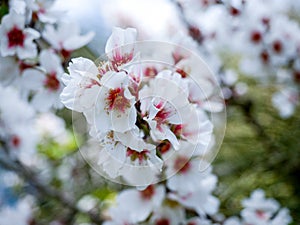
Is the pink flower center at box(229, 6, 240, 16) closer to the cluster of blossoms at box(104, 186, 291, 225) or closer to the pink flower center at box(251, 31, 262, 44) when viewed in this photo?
the pink flower center at box(251, 31, 262, 44)

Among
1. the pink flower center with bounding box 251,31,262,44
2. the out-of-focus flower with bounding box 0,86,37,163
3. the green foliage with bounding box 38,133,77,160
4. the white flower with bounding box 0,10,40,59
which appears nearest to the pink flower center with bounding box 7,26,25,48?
the white flower with bounding box 0,10,40,59

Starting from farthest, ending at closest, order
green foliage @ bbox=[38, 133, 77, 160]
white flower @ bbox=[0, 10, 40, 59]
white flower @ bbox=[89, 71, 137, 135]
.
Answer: green foliage @ bbox=[38, 133, 77, 160] < white flower @ bbox=[0, 10, 40, 59] < white flower @ bbox=[89, 71, 137, 135]

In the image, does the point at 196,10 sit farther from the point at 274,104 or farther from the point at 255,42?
the point at 274,104

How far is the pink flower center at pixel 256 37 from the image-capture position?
1.49 meters

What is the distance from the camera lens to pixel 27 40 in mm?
859

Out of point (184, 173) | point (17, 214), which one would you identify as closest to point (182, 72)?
point (184, 173)

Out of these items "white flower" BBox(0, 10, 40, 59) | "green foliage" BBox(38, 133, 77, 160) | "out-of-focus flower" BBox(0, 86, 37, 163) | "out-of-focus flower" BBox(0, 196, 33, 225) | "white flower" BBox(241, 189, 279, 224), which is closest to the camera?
"white flower" BBox(0, 10, 40, 59)

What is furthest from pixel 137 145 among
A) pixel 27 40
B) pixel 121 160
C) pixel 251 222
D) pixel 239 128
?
pixel 239 128

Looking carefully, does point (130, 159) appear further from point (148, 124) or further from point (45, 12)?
point (45, 12)

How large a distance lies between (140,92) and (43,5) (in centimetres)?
40

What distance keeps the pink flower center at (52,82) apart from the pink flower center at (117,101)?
11.9 inches

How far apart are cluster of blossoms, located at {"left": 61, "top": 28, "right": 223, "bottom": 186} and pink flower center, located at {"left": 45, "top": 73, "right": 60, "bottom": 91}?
21 centimetres

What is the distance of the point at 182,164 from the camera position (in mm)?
836

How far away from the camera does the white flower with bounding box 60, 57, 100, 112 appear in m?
0.60
